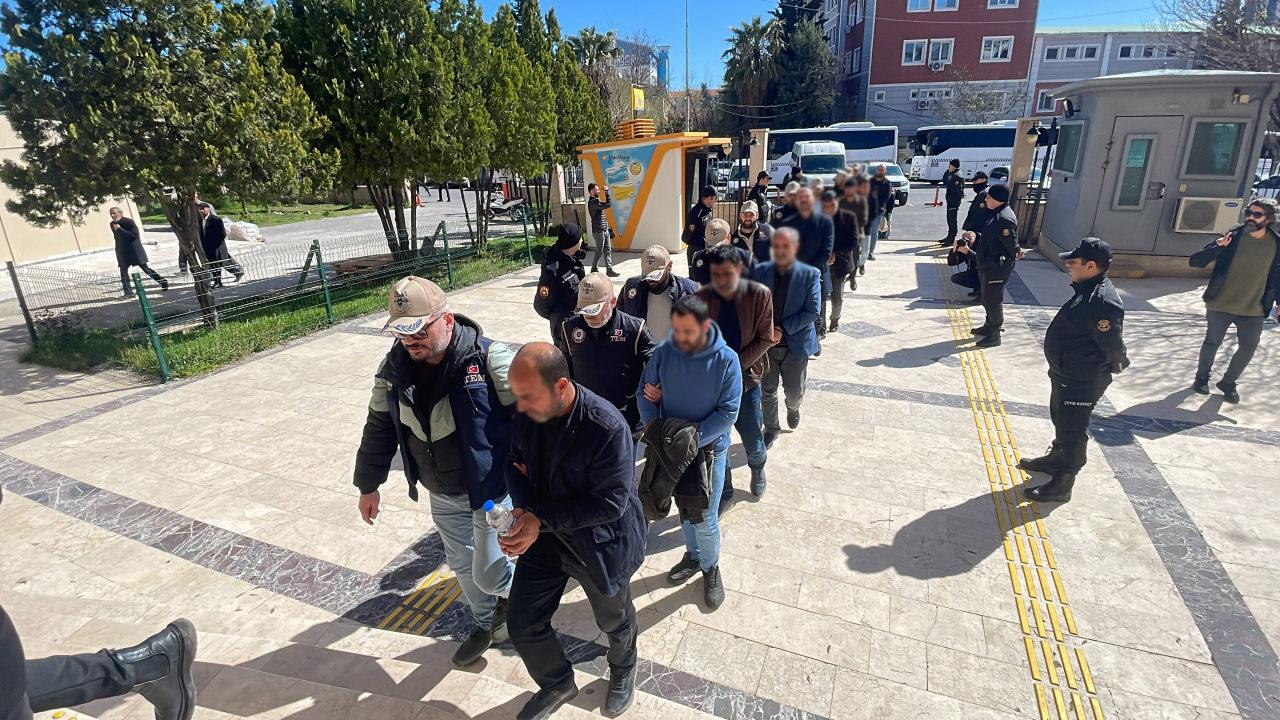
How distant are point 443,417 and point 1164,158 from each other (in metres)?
12.2

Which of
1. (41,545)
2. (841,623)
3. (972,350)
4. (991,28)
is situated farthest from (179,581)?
(991,28)

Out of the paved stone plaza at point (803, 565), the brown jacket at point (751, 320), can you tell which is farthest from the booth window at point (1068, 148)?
the brown jacket at point (751, 320)

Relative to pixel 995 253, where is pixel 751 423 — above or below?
below

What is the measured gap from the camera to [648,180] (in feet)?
47.5

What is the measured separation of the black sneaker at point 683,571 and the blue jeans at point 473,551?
1.07 m

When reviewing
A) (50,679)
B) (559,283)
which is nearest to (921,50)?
(559,283)

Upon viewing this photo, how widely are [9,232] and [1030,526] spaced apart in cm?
2162

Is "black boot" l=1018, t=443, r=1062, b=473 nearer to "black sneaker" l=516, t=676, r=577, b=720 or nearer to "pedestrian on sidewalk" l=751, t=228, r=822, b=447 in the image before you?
"pedestrian on sidewalk" l=751, t=228, r=822, b=447

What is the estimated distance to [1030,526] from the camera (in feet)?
14.2

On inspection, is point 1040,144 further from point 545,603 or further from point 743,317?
point 545,603

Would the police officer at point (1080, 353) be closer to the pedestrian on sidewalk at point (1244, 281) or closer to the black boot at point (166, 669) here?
the pedestrian on sidewalk at point (1244, 281)

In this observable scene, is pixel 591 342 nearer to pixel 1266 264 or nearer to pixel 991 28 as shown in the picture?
pixel 1266 264

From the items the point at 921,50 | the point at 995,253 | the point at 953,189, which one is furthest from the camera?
the point at 921,50

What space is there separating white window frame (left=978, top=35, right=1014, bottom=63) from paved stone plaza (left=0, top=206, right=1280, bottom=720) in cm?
4198
